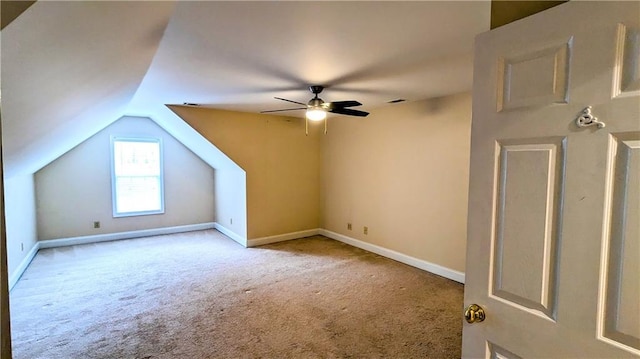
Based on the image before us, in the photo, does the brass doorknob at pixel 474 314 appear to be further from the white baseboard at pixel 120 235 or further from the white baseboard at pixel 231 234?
the white baseboard at pixel 120 235

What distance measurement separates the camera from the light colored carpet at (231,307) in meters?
2.44

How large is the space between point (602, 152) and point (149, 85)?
354cm

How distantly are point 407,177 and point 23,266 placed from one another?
525 cm

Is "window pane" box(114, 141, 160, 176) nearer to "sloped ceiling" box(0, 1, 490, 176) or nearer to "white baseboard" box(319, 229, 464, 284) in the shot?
"sloped ceiling" box(0, 1, 490, 176)

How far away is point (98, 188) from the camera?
17.7ft

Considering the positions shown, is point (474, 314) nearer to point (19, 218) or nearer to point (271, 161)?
point (271, 161)

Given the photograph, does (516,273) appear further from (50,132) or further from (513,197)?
(50,132)

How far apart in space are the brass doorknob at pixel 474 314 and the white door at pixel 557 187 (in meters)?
0.02

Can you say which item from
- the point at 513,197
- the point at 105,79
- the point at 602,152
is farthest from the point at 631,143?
the point at 105,79

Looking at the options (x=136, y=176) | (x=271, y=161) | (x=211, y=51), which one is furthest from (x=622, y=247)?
(x=136, y=176)

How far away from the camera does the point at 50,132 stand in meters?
2.86

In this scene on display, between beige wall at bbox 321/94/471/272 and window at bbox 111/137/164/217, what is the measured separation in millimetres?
3364

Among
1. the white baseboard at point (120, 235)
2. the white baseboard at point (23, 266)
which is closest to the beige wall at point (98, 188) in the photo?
the white baseboard at point (120, 235)

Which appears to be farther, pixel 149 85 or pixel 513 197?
pixel 149 85
